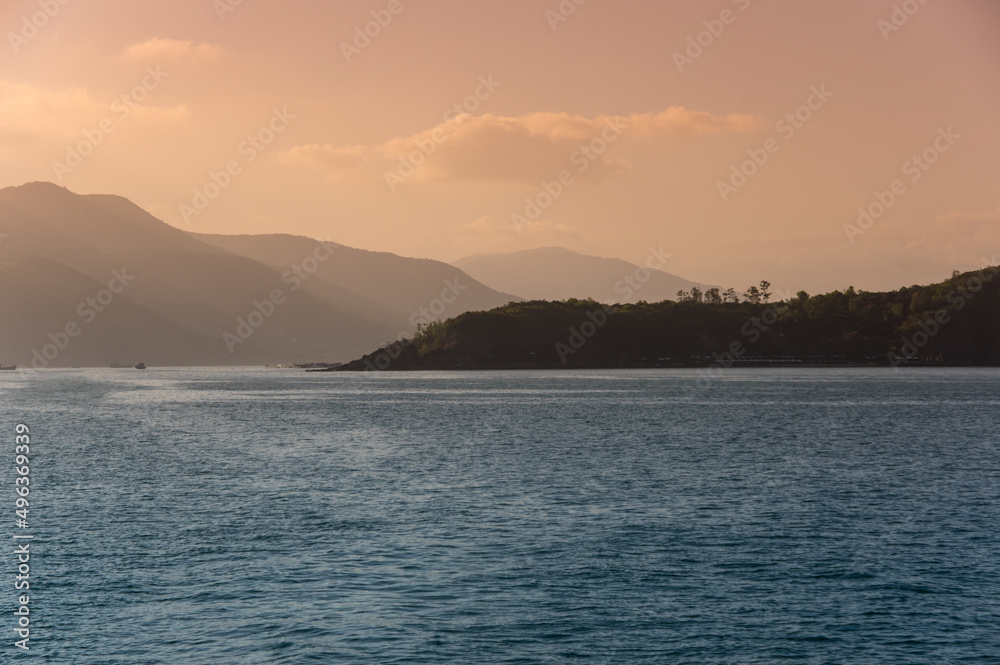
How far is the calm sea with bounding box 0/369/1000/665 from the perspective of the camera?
28016 mm

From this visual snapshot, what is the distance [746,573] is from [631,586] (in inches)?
212

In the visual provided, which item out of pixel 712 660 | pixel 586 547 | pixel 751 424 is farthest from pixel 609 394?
pixel 712 660

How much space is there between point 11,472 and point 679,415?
289 ft

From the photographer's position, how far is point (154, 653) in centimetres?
2700

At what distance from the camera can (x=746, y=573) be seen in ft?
117

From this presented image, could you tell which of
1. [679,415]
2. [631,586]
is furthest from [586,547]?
[679,415]

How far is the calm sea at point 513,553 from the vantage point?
28.0m

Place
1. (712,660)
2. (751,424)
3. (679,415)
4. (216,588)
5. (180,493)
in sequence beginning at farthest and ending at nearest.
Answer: (679,415) < (751,424) < (180,493) < (216,588) < (712,660)

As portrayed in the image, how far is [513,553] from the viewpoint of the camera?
38844mm

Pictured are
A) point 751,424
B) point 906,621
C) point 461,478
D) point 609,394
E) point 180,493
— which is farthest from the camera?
point 609,394

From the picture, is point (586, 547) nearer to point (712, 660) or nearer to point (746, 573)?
point (746, 573)

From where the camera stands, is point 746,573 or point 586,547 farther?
point 586,547

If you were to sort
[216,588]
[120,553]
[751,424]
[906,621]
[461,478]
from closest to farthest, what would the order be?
[906,621]
[216,588]
[120,553]
[461,478]
[751,424]

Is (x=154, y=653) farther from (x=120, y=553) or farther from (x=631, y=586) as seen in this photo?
(x=631, y=586)
